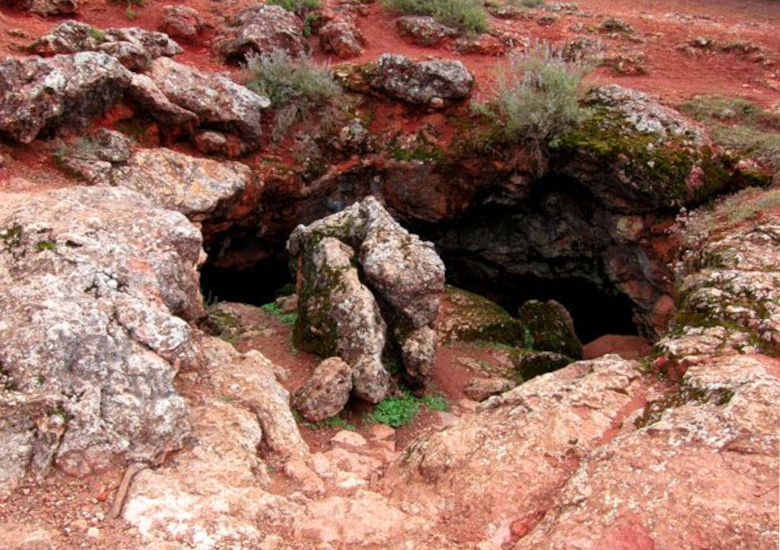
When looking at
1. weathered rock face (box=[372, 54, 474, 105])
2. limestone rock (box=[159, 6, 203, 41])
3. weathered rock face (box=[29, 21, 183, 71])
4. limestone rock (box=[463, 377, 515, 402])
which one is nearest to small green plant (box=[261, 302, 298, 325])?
limestone rock (box=[463, 377, 515, 402])

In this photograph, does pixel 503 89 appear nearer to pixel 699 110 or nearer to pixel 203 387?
pixel 699 110

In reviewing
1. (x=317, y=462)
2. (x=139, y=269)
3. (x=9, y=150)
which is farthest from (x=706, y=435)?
(x=9, y=150)

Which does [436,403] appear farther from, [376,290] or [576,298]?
[576,298]

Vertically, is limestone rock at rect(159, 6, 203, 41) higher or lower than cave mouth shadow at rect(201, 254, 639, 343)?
higher

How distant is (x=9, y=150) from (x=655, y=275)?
412 inches

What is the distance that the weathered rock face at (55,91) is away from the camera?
27.3 ft

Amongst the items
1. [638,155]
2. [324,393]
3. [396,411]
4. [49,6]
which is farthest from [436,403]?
[49,6]

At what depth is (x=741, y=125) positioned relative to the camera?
36.0ft

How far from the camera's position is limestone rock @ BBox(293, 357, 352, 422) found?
703 cm

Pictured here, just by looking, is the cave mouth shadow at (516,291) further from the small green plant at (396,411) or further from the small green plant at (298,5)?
the small green plant at (298,5)

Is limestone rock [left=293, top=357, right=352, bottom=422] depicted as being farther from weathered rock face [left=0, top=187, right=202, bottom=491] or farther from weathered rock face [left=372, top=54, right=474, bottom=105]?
weathered rock face [left=372, top=54, right=474, bottom=105]

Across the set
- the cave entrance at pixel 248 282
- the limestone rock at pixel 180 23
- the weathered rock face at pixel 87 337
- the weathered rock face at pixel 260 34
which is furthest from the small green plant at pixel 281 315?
the limestone rock at pixel 180 23

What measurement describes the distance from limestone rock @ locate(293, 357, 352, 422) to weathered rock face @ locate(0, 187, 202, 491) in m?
1.53

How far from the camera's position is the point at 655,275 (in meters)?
10.3
